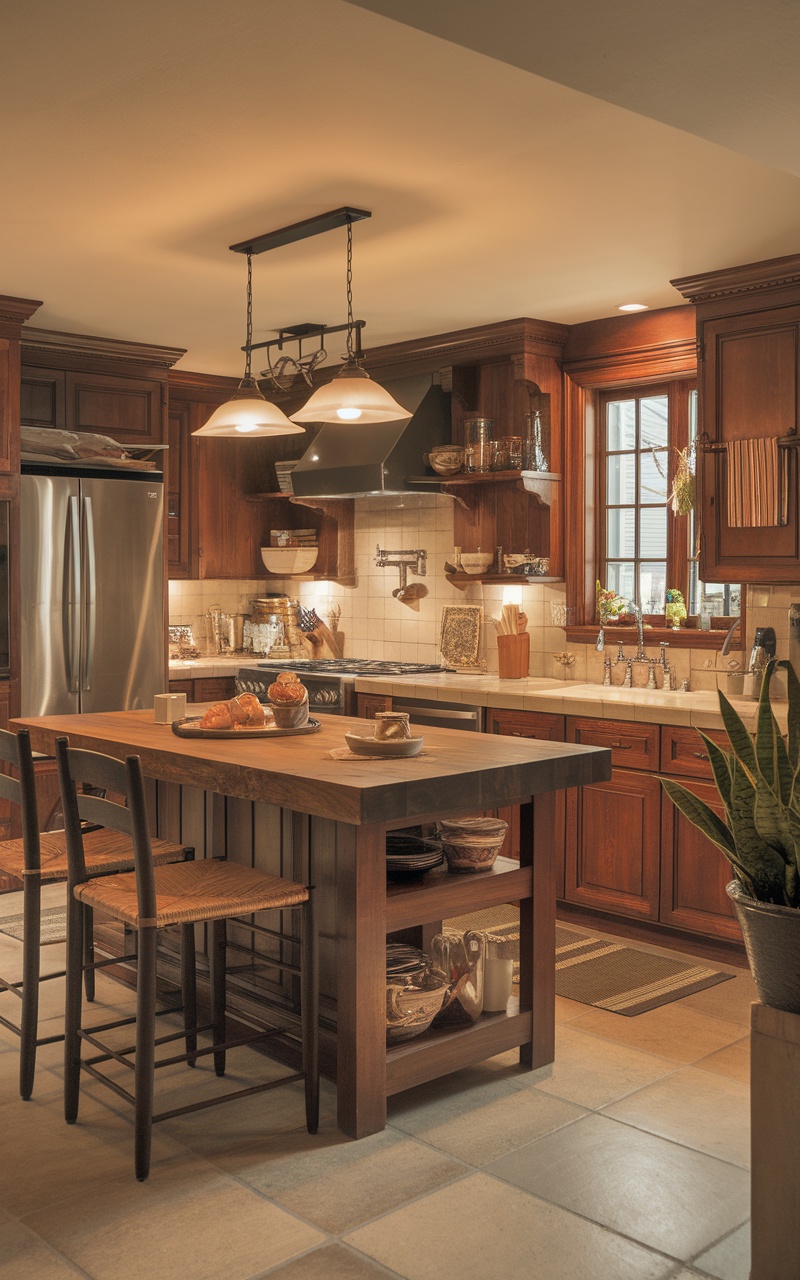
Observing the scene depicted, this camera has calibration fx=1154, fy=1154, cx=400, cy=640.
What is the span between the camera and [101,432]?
6.21 metres

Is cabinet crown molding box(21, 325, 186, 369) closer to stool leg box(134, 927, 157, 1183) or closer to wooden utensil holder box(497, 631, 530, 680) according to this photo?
wooden utensil holder box(497, 631, 530, 680)

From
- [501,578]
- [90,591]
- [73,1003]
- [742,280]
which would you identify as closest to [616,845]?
[501,578]

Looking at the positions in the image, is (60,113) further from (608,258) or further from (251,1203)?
(251,1203)

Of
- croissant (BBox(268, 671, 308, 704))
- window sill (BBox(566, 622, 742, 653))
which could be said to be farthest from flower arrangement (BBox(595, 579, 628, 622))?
croissant (BBox(268, 671, 308, 704))

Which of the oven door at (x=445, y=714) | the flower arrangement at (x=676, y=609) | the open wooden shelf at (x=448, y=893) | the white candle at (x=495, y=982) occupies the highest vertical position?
the flower arrangement at (x=676, y=609)

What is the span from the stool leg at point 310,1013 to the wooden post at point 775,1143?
3.79 ft

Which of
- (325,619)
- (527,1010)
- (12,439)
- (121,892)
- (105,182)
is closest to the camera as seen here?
(121,892)

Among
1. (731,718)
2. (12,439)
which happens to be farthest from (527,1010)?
(12,439)

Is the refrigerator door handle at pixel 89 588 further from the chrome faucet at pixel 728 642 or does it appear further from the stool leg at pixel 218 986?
the chrome faucet at pixel 728 642

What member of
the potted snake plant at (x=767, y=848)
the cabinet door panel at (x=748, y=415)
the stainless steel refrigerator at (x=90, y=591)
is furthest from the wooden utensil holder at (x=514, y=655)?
the potted snake plant at (x=767, y=848)

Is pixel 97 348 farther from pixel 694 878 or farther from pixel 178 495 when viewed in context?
pixel 694 878

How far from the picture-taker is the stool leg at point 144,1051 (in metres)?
2.69

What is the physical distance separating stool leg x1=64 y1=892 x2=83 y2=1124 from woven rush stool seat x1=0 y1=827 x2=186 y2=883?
0.24 m

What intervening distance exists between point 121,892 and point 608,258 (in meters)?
3.05
